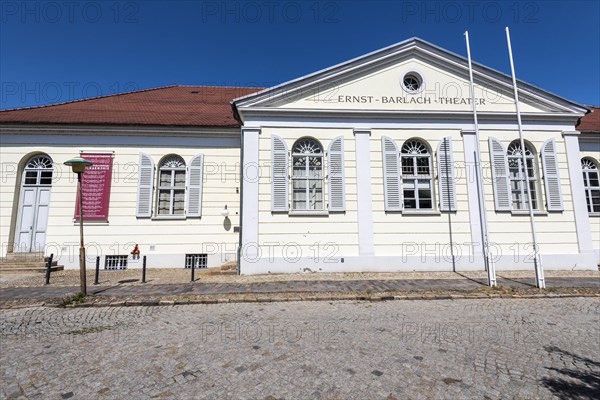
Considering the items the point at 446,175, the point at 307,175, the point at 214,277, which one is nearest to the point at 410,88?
the point at 446,175

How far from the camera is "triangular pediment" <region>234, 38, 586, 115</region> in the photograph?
1143 cm

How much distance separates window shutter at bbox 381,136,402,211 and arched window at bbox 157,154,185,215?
7663 millimetres

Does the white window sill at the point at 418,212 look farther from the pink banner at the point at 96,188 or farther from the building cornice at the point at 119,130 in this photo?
the pink banner at the point at 96,188

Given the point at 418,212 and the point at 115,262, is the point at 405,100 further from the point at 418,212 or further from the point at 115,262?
the point at 115,262

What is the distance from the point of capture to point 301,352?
4.12 m

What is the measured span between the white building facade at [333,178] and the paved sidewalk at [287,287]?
166cm

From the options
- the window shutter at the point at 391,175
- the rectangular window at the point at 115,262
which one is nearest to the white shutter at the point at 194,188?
the rectangular window at the point at 115,262

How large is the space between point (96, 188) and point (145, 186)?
5.97ft

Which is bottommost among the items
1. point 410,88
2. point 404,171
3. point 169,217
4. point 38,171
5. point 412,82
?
point 169,217

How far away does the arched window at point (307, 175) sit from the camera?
10984mm

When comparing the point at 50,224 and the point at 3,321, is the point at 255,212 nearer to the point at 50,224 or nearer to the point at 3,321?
the point at 3,321

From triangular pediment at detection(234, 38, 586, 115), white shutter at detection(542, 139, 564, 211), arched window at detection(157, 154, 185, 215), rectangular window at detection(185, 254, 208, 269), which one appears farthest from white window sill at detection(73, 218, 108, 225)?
white shutter at detection(542, 139, 564, 211)

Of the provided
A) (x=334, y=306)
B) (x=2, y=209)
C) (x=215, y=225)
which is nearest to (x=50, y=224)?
(x=2, y=209)

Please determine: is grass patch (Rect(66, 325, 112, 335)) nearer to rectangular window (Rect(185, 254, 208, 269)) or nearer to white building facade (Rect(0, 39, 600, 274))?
white building facade (Rect(0, 39, 600, 274))
